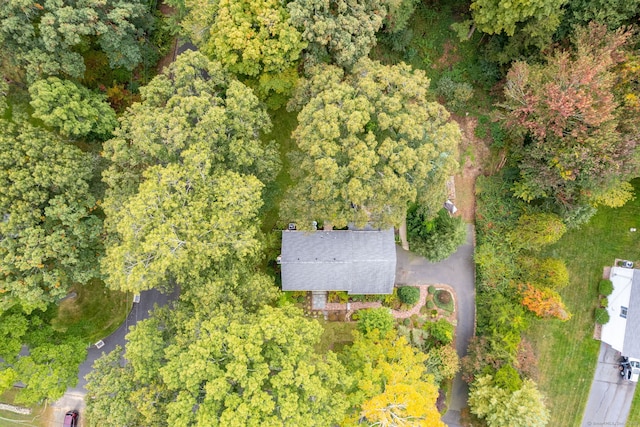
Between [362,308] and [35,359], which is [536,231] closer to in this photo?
[362,308]

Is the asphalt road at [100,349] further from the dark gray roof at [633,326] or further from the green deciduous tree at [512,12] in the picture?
the dark gray roof at [633,326]

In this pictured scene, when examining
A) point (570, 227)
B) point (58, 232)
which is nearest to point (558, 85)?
point (570, 227)

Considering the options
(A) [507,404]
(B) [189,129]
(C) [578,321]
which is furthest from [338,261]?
(C) [578,321]

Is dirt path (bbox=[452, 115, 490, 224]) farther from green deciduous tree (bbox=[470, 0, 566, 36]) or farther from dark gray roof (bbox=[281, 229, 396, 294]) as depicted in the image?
green deciduous tree (bbox=[470, 0, 566, 36])

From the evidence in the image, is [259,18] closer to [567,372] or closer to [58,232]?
[58,232]

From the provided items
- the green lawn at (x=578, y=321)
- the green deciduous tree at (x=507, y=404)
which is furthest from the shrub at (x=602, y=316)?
the green deciduous tree at (x=507, y=404)
